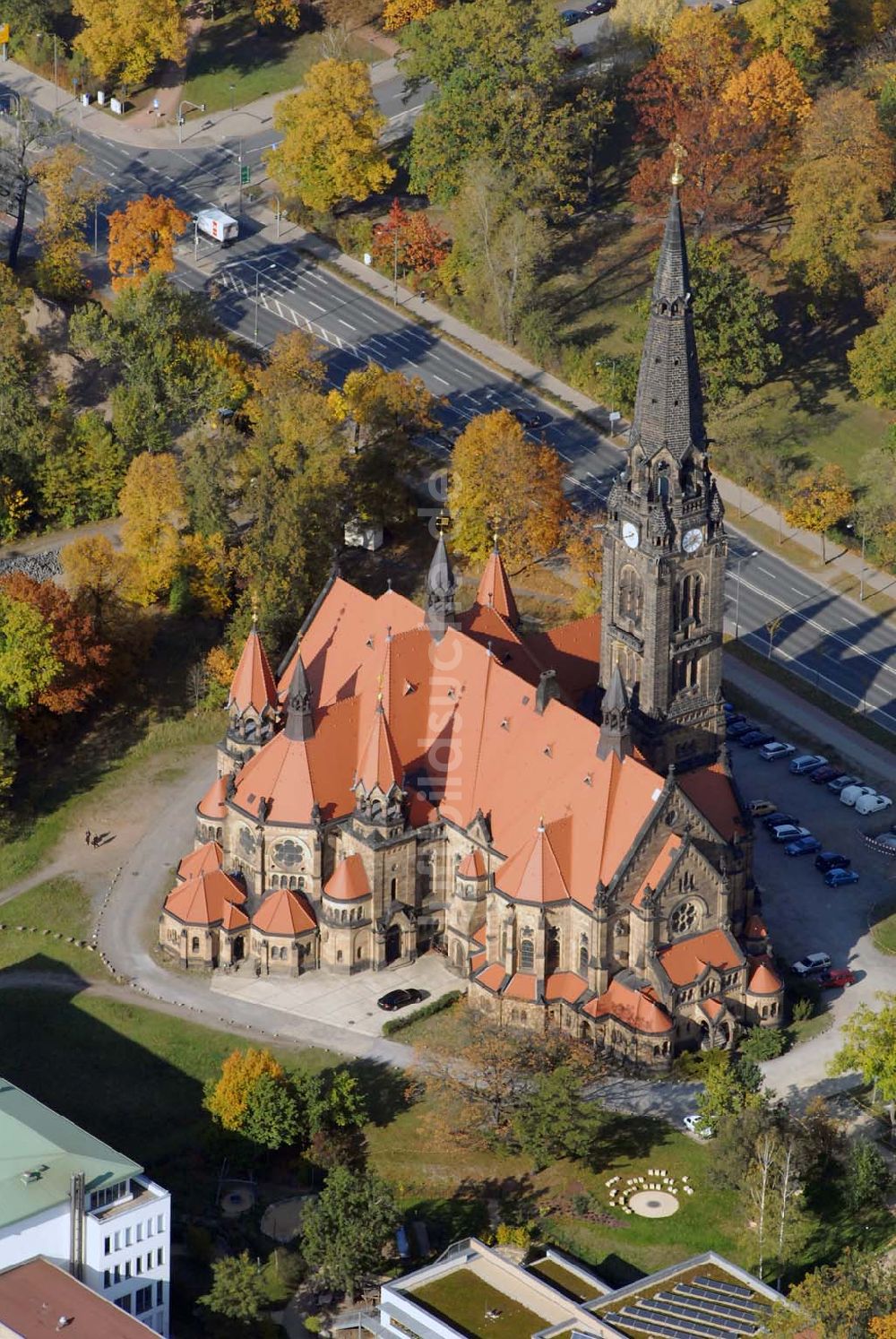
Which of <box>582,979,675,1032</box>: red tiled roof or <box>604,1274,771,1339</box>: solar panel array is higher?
<box>582,979,675,1032</box>: red tiled roof

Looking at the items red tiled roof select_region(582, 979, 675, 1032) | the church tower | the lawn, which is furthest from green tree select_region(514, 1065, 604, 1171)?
the church tower

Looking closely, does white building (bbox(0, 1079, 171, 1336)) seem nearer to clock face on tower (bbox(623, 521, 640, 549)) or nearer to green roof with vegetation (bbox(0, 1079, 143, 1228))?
green roof with vegetation (bbox(0, 1079, 143, 1228))

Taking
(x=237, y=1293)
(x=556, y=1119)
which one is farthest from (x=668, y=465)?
(x=237, y=1293)

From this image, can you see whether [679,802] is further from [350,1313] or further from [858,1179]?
[350,1313]

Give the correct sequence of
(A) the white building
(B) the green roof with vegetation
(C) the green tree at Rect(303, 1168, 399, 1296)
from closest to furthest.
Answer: (A) the white building → (B) the green roof with vegetation → (C) the green tree at Rect(303, 1168, 399, 1296)

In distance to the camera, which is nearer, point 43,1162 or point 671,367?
point 43,1162

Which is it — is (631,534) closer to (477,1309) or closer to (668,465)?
(668,465)

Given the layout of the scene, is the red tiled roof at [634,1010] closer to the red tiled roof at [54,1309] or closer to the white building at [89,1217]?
the white building at [89,1217]
